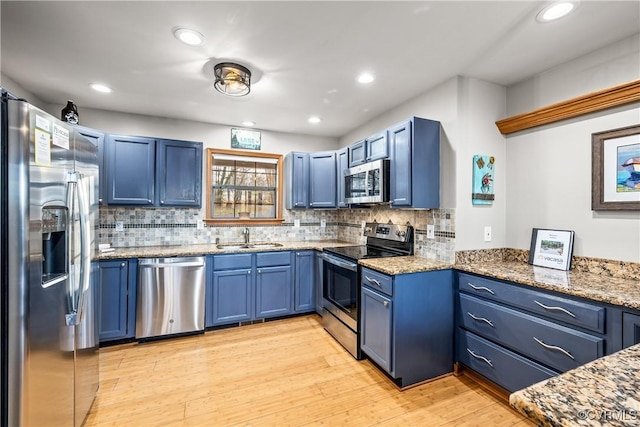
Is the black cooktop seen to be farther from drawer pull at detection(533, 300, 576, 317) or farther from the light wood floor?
drawer pull at detection(533, 300, 576, 317)

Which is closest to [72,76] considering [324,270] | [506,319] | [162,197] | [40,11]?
[40,11]

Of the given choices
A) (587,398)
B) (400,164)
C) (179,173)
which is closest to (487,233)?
(400,164)

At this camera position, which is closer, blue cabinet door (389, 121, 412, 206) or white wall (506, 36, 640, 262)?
white wall (506, 36, 640, 262)

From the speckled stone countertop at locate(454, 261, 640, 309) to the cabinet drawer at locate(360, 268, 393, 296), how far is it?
61 centimetres

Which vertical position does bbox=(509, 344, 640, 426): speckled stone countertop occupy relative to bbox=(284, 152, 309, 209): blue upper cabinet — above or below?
below

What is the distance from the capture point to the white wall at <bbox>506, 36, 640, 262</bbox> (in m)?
1.92

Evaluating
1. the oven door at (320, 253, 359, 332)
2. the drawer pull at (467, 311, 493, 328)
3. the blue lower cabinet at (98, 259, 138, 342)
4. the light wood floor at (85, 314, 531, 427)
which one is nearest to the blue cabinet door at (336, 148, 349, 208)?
the oven door at (320, 253, 359, 332)

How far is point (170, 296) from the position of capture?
118 inches

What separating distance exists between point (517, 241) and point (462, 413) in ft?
4.95

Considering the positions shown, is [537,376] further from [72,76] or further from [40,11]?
[72,76]

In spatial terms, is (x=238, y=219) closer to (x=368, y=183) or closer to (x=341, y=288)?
(x=341, y=288)

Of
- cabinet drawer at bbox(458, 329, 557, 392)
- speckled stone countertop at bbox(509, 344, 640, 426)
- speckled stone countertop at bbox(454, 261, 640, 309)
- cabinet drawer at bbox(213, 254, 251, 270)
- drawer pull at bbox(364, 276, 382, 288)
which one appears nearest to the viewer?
speckled stone countertop at bbox(509, 344, 640, 426)

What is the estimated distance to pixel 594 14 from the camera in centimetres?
169

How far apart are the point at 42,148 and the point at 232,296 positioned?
7.73ft
